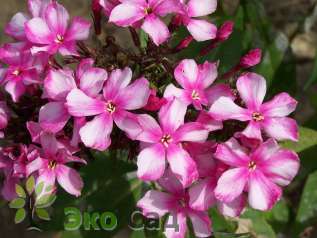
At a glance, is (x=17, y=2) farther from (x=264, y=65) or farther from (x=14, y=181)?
(x=14, y=181)

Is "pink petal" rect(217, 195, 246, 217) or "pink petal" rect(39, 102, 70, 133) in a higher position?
"pink petal" rect(39, 102, 70, 133)

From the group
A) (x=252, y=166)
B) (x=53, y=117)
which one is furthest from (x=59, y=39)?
(x=252, y=166)

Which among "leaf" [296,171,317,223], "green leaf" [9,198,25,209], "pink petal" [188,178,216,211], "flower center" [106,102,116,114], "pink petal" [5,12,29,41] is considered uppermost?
"pink petal" [5,12,29,41]

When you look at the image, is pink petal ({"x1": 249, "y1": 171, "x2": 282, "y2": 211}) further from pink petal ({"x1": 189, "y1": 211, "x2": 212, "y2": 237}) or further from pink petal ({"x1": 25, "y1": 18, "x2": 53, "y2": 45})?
pink petal ({"x1": 25, "y1": 18, "x2": 53, "y2": 45})

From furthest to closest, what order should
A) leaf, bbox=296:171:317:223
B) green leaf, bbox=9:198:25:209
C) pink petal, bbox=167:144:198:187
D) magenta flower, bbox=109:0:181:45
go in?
leaf, bbox=296:171:317:223
green leaf, bbox=9:198:25:209
magenta flower, bbox=109:0:181:45
pink petal, bbox=167:144:198:187

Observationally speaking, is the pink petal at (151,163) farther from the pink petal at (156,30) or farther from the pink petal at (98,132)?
the pink petal at (156,30)

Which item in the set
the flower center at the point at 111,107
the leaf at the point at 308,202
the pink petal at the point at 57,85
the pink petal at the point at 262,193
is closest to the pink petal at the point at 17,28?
the pink petal at the point at 57,85

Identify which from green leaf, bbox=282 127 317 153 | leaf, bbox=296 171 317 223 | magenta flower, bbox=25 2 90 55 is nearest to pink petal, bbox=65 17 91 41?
magenta flower, bbox=25 2 90 55
